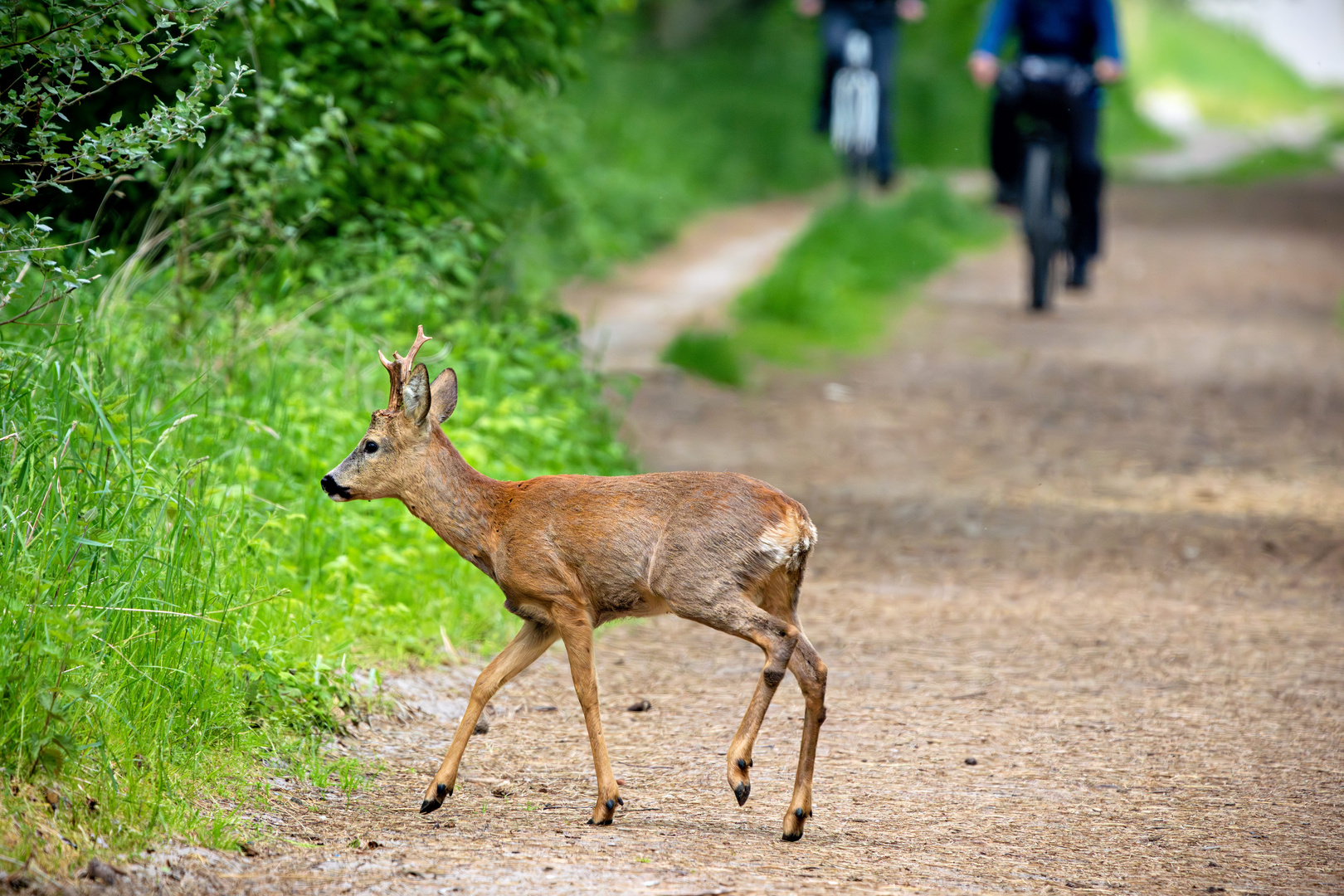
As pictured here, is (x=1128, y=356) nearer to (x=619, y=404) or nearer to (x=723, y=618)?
(x=619, y=404)

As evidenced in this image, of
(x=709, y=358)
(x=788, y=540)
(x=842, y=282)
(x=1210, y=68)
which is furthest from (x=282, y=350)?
(x=1210, y=68)

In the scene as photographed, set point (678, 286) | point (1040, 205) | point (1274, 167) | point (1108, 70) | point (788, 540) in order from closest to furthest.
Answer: point (788, 540) < point (1108, 70) < point (1040, 205) < point (678, 286) < point (1274, 167)

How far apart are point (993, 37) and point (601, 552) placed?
9523 mm

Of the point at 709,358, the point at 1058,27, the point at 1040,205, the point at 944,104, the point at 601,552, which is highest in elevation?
the point at 1058,27

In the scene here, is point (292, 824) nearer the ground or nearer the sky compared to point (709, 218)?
nearer the sky

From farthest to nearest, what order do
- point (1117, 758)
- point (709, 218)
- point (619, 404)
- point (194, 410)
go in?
point (709, 218) < point (619, 404) < point (194, 410) < point (1117, 758)

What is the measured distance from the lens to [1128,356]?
13336mm

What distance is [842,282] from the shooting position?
15.5 metres

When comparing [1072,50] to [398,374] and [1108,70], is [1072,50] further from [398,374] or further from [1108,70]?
[398,374]

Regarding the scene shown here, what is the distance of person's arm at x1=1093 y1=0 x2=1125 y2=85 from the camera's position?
12758 mm

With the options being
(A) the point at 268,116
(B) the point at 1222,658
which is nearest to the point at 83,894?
(A) the point at 268,116

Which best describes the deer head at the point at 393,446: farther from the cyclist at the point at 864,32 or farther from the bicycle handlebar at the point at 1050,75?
the cyclist at the point at 864,32

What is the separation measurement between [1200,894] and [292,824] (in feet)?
7.97

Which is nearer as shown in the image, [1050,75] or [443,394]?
[443,394]
